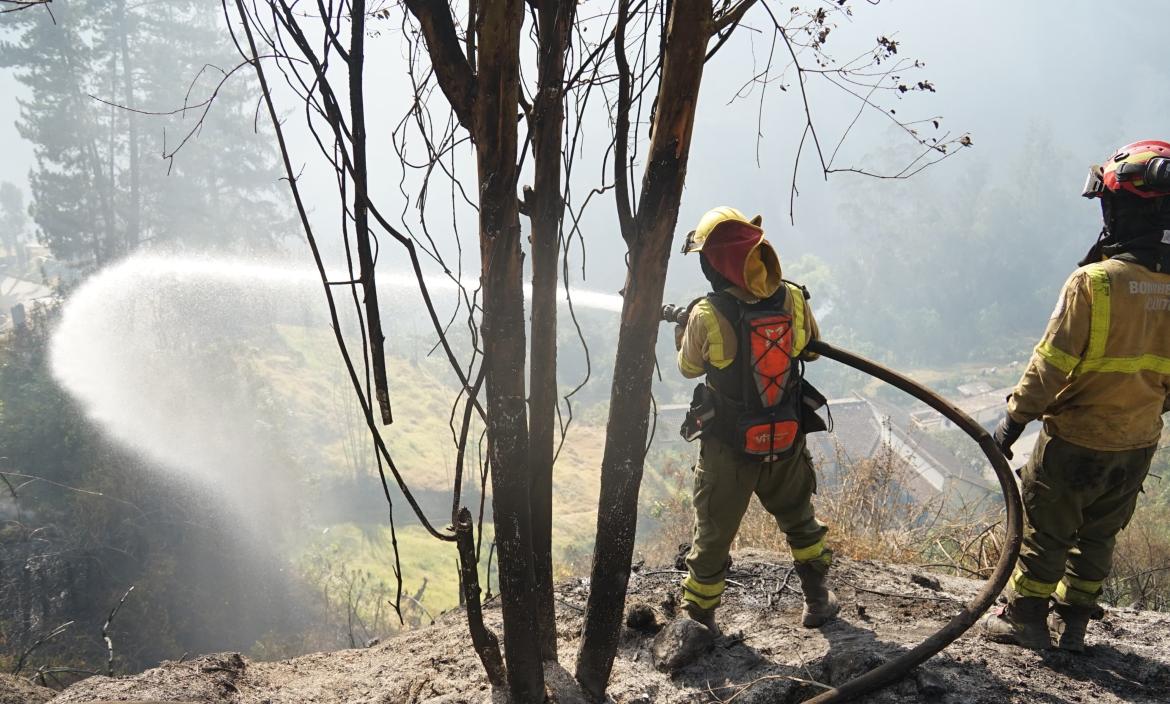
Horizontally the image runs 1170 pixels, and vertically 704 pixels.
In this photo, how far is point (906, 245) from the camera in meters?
81.0

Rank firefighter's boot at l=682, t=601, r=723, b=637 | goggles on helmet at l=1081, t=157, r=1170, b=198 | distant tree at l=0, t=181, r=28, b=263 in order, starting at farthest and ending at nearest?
1. distant tree at l=0, t=181, r=28, b=263
2. firefighter's boot at l=682, t=601, r=723, b=637
3. goggles on helmet at l=1081, t=157, r=1170, b=198

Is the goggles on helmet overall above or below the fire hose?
above

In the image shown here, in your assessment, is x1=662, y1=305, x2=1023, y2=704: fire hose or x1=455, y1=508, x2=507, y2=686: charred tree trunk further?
x1=662, y1=305, x2=1023, y2=704: fire hose

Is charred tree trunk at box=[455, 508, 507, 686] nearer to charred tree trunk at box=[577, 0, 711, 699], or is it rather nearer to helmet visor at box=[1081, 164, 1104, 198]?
charred tree trunk at box=[577, 0, 711, 699]

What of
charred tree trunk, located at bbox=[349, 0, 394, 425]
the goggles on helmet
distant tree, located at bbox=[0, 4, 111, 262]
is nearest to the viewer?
charred tree trunk, located at bbox=[349, 0, 394, 425]

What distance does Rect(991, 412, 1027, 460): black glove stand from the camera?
2.91 meters

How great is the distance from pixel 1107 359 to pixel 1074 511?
62 cm

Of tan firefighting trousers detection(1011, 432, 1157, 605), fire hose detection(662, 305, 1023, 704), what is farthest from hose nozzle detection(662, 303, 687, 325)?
tan firefighting trousers detection(1011, 432, 1157, 605)

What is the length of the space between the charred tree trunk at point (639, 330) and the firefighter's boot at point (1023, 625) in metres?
1.64

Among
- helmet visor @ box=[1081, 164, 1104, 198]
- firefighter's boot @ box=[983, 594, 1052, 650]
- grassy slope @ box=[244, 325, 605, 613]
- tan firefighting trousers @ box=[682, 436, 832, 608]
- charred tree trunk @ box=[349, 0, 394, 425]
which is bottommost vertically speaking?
grassy slope @ box=[244, 325, 605, 613]

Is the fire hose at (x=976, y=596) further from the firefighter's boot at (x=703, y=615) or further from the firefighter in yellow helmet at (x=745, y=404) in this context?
the firefighter's boot at (x=703, y=615)

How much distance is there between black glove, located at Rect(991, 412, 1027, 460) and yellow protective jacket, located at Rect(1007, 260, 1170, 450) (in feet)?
0.39

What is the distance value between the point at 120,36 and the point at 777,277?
37.2m

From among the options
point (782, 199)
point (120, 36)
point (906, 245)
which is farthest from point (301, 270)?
point (782, 199)
